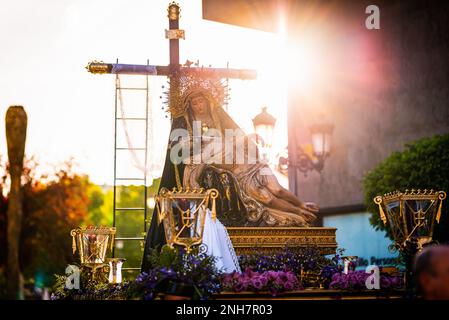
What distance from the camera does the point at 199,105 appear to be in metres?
18.3

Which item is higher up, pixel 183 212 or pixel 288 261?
pixel 183 212

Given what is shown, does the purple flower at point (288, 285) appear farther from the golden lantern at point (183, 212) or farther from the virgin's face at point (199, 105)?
the virgin's face at point (199, 105)

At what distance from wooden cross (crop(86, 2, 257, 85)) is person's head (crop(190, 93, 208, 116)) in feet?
2.29

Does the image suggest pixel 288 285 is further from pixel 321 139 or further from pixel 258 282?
pixel 321 139

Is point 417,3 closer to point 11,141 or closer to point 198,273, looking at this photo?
point 11,141

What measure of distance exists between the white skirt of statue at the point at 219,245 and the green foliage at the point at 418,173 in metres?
7.75

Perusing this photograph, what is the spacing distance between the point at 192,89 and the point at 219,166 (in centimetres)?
184

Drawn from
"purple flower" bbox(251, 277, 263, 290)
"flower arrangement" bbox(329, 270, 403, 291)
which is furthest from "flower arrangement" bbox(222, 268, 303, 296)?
"flower arrangement" bbox(329, 270, 403, 291)

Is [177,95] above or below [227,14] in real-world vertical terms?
below

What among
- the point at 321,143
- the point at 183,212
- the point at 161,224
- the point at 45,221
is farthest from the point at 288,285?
the point at 45,221

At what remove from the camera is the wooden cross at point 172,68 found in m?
19.0
